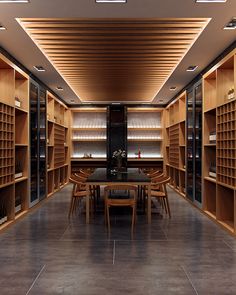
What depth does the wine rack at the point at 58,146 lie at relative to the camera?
483 inches

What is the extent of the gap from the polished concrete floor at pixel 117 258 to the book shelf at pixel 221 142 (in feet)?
1.72

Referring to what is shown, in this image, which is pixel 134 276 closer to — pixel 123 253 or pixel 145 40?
pixel 123 253

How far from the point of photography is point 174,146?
504 inches

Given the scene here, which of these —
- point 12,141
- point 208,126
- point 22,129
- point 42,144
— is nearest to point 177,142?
point 208,126

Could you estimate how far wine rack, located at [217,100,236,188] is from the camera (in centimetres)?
609

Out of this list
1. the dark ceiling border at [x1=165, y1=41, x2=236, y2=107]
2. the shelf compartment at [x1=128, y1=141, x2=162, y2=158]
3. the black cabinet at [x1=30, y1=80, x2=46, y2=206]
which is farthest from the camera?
the shelf compartment at [x1=128, y1=141, x2=162, y2=158]

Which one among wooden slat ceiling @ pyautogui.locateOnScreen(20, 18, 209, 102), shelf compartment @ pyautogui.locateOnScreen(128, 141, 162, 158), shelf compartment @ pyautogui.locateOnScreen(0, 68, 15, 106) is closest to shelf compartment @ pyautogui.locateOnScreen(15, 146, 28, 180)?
shelf compartment @ pyautogui.locateOnScreen(0, 68, 15, 106)

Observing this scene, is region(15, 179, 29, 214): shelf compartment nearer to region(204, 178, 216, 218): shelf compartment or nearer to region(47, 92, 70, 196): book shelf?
region(47, 92, 70, 196): book shelf

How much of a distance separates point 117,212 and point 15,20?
16.0 ft

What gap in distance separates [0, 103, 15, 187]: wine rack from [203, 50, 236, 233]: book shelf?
397 centimetres

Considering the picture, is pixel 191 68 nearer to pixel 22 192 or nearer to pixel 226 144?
pixel 226 144

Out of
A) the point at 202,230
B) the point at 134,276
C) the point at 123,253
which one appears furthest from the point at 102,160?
the point at 134,276

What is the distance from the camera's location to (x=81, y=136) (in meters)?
15.7

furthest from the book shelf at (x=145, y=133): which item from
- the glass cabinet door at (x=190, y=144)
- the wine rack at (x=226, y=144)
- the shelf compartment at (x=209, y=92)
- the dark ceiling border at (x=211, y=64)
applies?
the wine rack at (x=226, y=144)
